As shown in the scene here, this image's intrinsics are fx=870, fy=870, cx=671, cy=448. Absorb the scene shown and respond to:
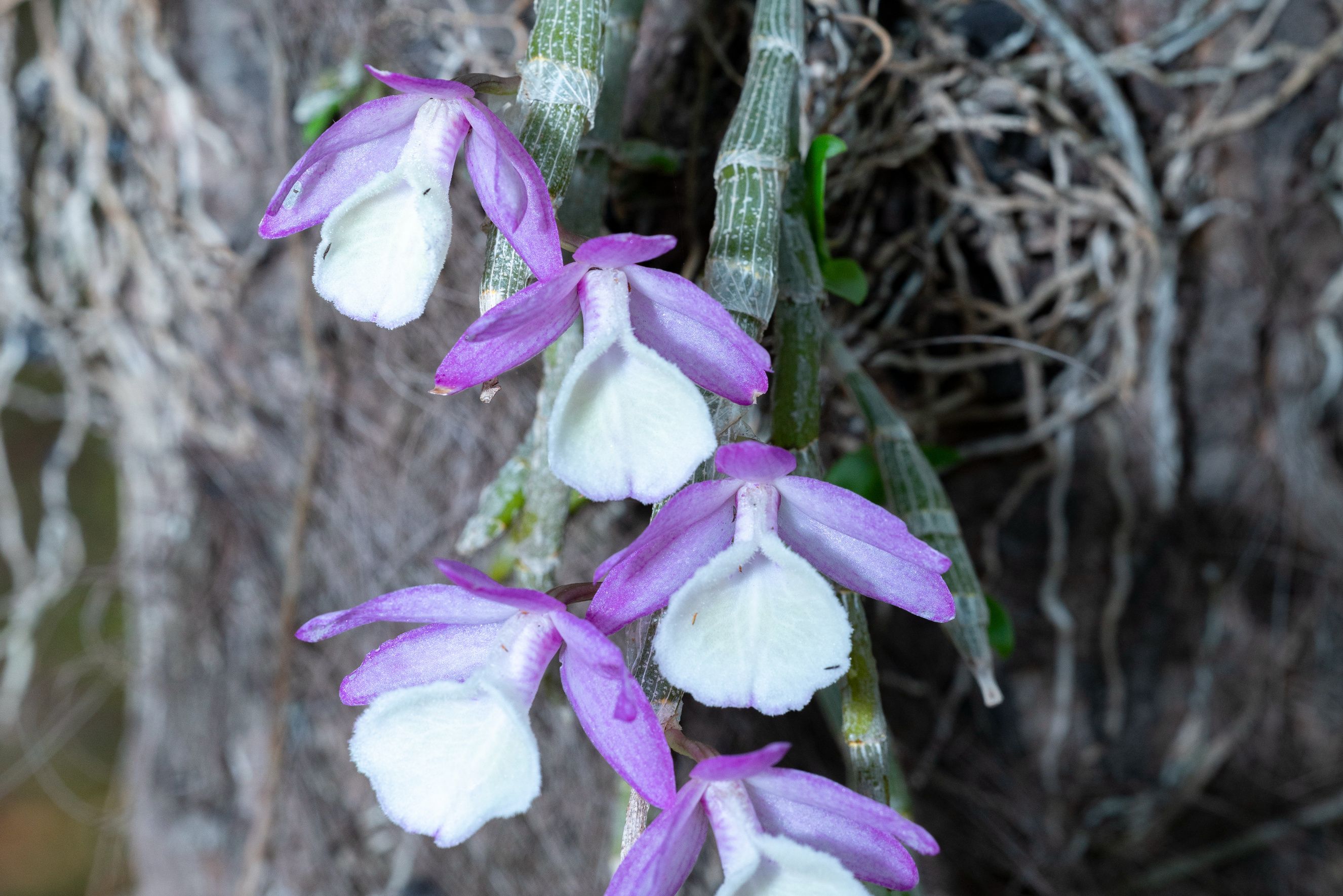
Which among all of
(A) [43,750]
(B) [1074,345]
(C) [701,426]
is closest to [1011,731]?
(B) [1074,345]

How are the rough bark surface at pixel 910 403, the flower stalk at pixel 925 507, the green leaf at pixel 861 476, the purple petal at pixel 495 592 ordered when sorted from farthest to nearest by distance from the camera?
the rough bark surface at pixel 910 403 < the green leaf at pixel 861 476 < the flower stalk at pixel 925 507 < the purple petal at pixel 495 592

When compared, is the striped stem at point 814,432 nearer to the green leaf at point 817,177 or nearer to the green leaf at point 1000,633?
the green leaf at point 817,177

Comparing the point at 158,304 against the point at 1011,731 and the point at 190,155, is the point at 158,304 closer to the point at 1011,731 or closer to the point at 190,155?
the point at 190,155

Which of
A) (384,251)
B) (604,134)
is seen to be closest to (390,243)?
(384,251)

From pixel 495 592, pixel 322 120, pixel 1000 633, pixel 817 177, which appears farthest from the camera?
pixel 322 120

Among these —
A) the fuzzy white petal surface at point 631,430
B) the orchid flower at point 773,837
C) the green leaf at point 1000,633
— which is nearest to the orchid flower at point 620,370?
the fuzzy white petal surface at point 631,430

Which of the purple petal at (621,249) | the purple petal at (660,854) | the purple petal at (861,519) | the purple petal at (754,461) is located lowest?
the purple petal at (660,854)

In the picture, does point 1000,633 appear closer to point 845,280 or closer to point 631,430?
point 845,280
